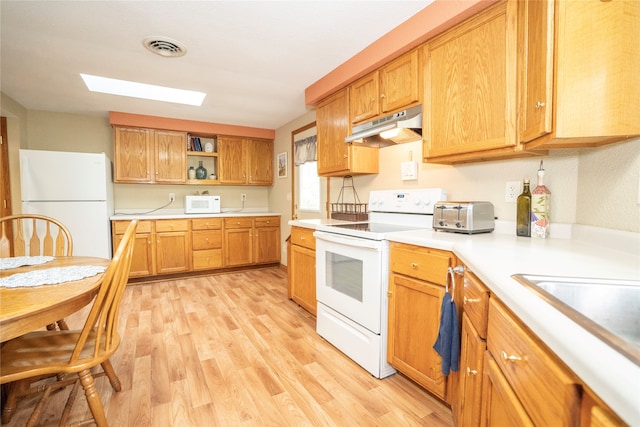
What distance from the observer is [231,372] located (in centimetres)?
186

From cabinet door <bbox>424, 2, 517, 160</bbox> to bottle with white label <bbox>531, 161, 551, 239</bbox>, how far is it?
29 centimetres

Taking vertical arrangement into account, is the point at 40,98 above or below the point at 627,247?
above

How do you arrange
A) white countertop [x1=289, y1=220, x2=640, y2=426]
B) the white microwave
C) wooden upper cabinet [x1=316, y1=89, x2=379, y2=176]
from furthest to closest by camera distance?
1. the white microwave
2. wooden upper cabinet [x1=316, y1=89, x2=379, y2=176]
3. white countertop [x1=289, y1=220, x2=640, y2=426]

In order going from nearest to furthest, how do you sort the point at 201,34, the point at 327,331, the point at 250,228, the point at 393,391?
the point at 393,391 < the point at 201,34 < the point at 327,331 < the point at 250,228

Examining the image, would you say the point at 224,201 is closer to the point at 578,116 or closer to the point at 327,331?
the point at 327,331

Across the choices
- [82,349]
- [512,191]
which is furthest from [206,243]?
[512,191]

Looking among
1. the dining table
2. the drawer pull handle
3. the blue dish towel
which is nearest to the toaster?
the blue dish towel

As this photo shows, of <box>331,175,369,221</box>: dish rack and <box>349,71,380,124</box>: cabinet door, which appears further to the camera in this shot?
<box>331,175,369,221</box>: dish rack

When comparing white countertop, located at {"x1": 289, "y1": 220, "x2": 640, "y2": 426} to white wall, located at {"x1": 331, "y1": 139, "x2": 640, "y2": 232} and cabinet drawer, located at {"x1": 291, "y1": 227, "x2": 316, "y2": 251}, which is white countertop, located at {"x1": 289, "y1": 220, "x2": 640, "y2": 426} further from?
cabinet drawer, located at {"x1": 291, "y1": 227, "x2": 316, "y2": 251}

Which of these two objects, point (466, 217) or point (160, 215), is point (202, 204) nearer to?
point (160, 215)

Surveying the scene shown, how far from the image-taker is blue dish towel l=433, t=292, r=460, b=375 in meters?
1.32

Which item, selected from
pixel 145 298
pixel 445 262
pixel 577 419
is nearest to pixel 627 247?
pixel 445 262

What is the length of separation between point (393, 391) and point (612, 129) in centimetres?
160

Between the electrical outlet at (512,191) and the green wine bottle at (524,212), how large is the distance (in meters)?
0.06
